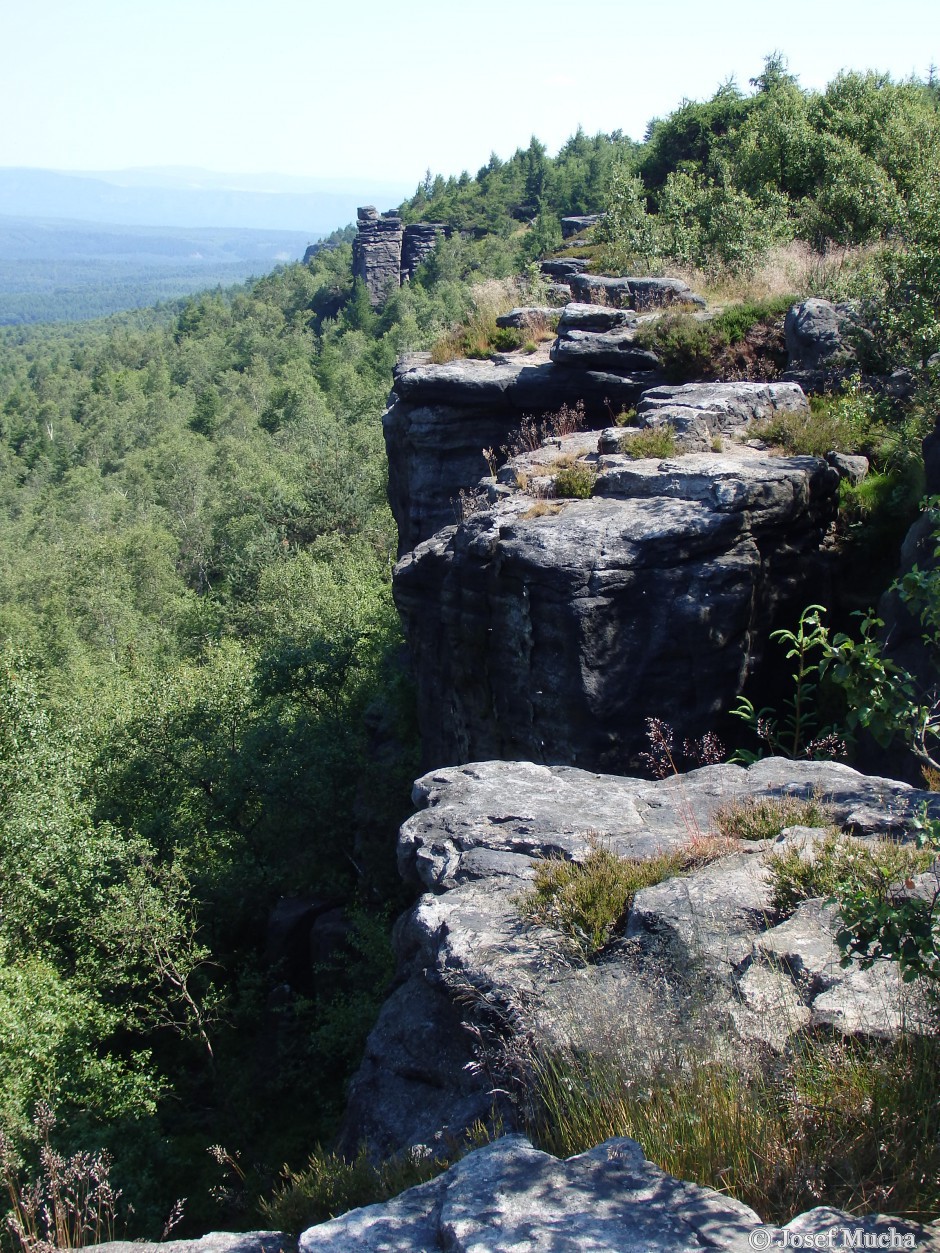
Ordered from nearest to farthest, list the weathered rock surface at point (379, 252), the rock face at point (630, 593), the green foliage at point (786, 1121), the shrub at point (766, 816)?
the green foliage at point (786, 1121)
the shrub at point (766, 816)
the rock face at point (630, 593)
the weathered rock surface at point (379, 252)

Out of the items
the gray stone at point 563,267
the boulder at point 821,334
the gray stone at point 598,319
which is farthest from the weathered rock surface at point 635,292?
the gray stone at point 563,267

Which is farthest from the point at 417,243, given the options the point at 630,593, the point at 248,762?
the point at 630,593

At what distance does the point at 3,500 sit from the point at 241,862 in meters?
71.0

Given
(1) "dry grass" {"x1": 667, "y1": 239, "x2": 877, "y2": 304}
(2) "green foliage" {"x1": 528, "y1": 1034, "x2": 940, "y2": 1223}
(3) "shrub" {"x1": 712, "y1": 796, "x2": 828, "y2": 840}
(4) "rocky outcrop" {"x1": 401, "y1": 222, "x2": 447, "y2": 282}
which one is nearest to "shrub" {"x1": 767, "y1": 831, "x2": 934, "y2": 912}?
(3) "shrub" {"x1": 712, "y1": 796, "x2": 828, "y2": 840}

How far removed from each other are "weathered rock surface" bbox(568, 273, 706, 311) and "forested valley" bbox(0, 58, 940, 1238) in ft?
6.20

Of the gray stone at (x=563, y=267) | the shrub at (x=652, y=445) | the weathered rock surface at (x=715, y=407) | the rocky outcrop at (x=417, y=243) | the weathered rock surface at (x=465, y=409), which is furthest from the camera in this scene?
the rocky outcrop at (x=417, y=243)

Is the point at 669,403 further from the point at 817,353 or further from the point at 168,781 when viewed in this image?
the point at 168,781

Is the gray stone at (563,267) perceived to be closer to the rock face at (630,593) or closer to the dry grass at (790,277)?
the dry grass at (790,277)

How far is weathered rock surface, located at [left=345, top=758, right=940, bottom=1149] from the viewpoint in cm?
512

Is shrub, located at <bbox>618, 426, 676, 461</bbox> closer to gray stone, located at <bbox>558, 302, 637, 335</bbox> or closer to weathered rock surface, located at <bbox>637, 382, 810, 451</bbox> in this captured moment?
weathered rock surface, located at <bbox>637, 382, 810, 451</bbox>

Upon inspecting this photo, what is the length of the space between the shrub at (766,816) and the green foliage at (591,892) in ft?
1.73

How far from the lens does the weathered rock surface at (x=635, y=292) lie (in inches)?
745

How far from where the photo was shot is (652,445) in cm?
1308

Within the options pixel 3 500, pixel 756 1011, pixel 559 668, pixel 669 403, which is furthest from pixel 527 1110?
pixel 3 500
